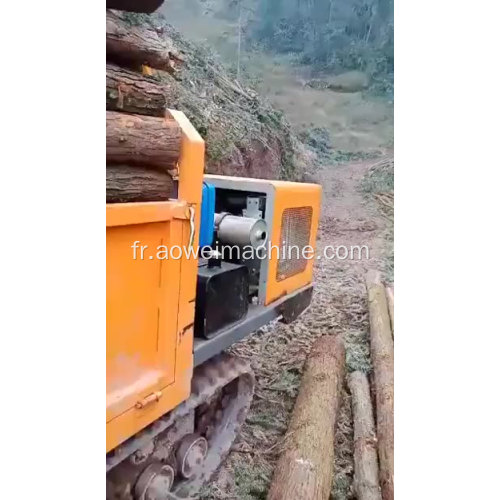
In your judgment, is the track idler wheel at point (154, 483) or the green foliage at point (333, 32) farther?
the track idler wheel at point (154, 483)

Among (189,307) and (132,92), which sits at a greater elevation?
(132,92)

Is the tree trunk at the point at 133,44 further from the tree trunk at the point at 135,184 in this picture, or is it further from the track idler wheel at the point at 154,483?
the track idler wheel at the point at 154,483

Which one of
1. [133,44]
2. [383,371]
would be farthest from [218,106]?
[383,371]

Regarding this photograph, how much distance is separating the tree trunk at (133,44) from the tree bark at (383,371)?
0.70 meters

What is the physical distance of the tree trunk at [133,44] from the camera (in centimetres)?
113

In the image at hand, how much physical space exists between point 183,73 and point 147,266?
1.63 feet

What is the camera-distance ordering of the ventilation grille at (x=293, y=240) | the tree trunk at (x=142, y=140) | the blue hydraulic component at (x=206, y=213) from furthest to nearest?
the ventilation grille at (x=293, y=240)
the blue hydraulic component at (x=206, y=213)
the tree trunk at (x=142, y=140)

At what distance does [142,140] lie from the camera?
112 cm

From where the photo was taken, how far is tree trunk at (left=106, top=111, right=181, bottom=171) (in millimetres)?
1100

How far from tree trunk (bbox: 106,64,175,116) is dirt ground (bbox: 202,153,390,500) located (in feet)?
1.42

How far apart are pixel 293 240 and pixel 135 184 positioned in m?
0.61

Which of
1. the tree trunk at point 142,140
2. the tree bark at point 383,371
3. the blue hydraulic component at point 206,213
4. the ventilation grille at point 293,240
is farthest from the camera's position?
the ventilation grille at point 293,240

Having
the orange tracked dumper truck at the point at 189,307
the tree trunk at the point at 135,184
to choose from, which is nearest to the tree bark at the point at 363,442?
the orange tracked dumper truck at the point at 189,307

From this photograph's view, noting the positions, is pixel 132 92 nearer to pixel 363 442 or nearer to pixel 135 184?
pixel 135 184
